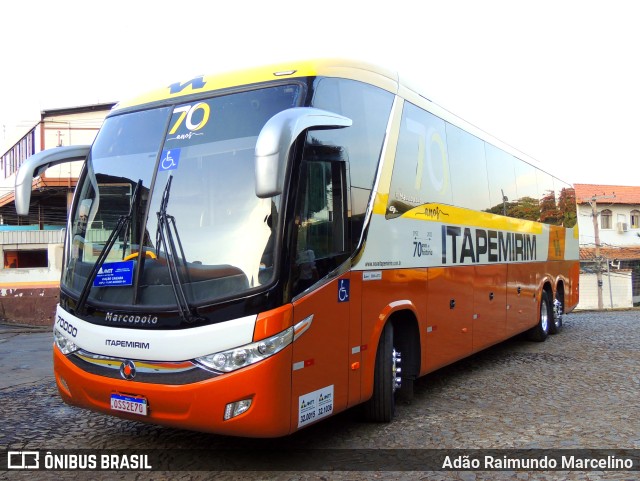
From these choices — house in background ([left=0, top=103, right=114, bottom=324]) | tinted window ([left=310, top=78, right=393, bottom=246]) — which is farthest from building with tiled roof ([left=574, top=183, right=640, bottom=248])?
tinted window ([left=310, top=78, right=393, bottom=246])

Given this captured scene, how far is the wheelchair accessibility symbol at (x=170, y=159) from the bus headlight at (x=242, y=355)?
5.12 feet

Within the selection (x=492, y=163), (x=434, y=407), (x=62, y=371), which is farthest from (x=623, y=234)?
(x=62, y=371)

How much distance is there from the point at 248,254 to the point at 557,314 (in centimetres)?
1021

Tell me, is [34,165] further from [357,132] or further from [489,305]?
[489,305]

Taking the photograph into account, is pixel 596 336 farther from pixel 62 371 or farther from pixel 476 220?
pixel 62 371

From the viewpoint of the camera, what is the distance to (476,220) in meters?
8.33

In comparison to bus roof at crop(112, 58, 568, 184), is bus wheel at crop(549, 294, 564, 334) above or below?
below

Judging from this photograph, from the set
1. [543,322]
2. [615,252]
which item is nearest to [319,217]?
[543,322]

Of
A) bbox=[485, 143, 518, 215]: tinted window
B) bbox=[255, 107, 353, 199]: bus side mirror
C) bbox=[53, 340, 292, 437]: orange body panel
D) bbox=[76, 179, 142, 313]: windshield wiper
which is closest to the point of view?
bbox=[255, 107, 353, 199]: bus side mirror

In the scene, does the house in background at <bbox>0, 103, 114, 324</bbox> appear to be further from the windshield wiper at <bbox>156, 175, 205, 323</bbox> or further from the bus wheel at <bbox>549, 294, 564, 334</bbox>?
the windshield wiper at <bbox>156, 175, 205, 323</bbox>

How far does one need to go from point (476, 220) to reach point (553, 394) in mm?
2451

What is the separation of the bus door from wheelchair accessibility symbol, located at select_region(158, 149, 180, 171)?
1028 mm

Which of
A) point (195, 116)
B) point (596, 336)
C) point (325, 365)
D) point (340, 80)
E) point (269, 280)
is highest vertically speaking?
point (340, 80)

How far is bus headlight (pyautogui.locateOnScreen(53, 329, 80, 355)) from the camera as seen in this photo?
5.05 metres
